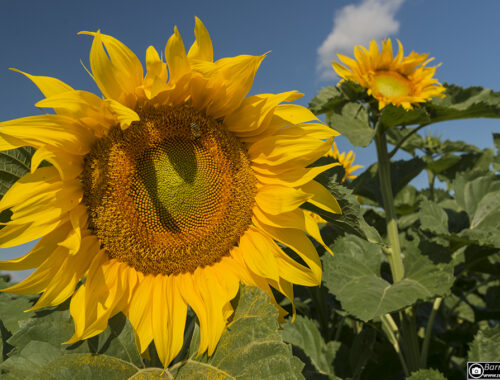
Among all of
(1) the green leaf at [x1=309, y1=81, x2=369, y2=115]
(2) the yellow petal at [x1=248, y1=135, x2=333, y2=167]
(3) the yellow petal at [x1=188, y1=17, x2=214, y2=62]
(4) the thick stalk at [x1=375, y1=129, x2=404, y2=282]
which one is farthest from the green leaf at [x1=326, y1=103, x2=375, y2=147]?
(3) the yellow petal at [x1=188, y1=17, x2=214, y2=62]

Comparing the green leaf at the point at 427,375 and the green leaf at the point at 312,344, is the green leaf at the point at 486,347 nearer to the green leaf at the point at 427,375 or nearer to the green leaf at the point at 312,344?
the green leaf at the point at 427,375

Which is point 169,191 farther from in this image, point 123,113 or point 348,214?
point 348,214

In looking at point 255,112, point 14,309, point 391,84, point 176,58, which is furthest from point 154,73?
point 391,84

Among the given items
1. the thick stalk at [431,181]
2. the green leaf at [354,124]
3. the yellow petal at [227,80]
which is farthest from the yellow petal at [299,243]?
the thick stalk at [431,181]

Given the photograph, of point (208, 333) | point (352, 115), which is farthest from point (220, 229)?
point (352, 115)

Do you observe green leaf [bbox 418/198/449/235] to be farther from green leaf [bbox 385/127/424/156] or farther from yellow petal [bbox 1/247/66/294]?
yellow petal [bbox 1/247/66/294]
